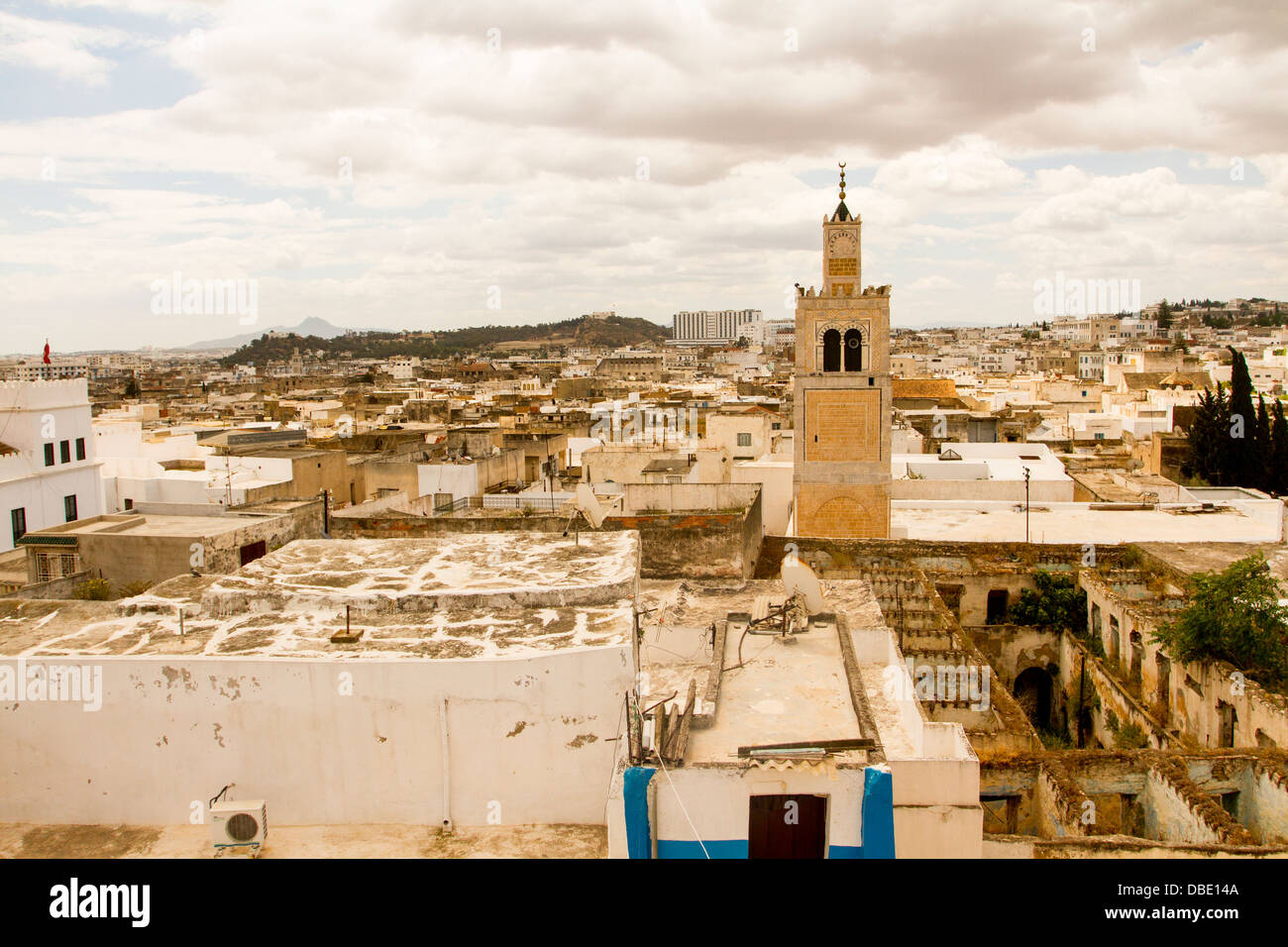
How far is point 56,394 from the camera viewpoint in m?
22.3

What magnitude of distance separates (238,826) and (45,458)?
18415 mm

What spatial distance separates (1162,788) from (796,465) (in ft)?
48.7

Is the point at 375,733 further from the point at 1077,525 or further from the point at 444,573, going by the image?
the point at 1077,525

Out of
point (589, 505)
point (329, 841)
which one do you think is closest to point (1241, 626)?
point (589, 505)

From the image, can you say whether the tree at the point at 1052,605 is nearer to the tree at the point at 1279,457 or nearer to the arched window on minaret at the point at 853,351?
the arched window on minaret at the point at 853,351

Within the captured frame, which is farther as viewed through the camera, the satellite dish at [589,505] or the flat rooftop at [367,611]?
the satellite dish at [589,505]

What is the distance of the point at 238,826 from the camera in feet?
22.9

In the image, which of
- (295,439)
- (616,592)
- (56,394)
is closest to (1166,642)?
(616,592)

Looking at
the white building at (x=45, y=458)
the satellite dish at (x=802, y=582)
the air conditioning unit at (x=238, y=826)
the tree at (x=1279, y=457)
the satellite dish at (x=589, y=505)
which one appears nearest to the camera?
the air conditioning unit at (x=238, y=826)

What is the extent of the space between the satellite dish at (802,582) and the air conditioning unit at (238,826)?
540cm

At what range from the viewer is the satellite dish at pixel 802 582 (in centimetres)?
993

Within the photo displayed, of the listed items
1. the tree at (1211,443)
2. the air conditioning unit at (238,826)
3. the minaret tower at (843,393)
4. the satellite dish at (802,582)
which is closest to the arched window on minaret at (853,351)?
the minaret tower at (843,393)

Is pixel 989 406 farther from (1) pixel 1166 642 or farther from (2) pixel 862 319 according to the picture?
(1) pixel 1166 642
